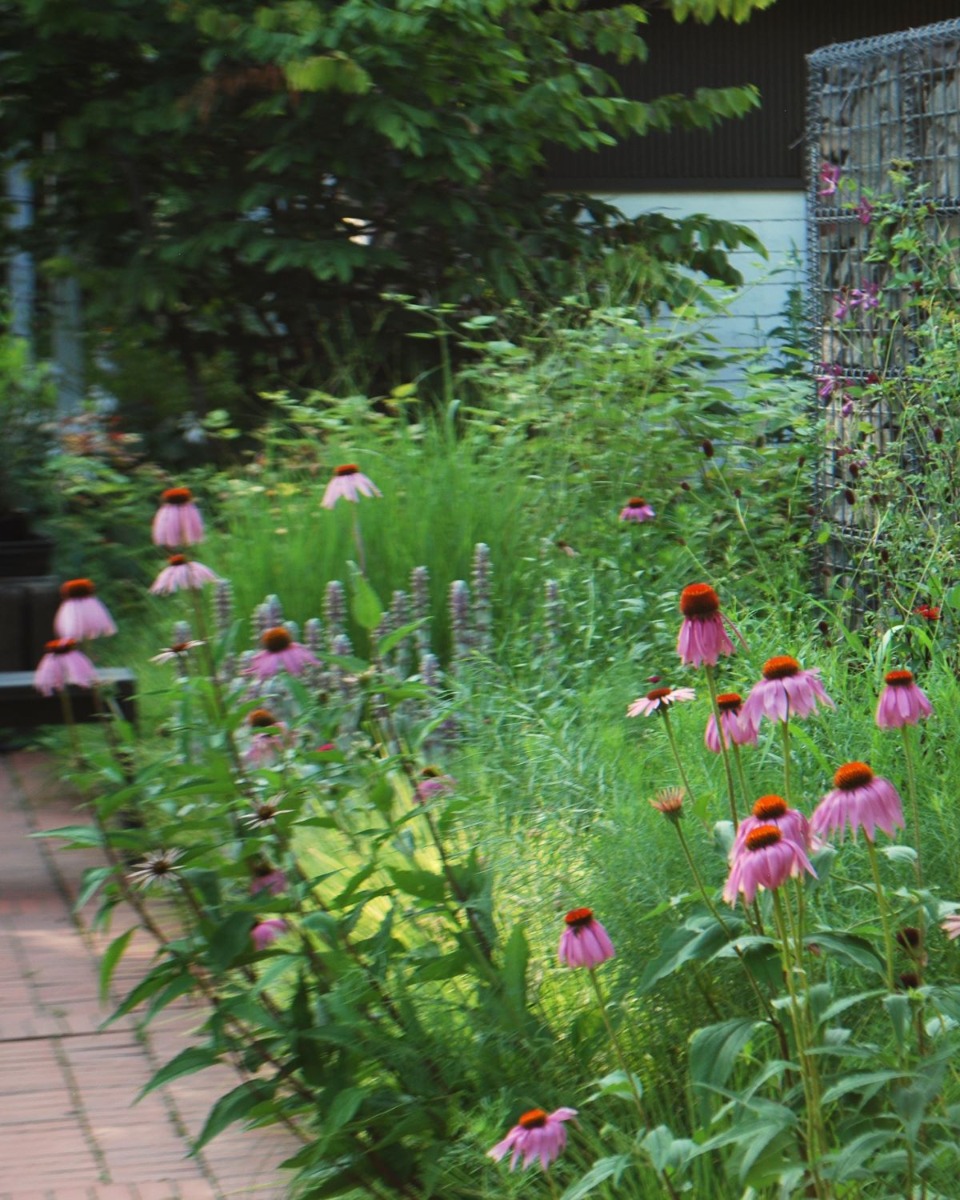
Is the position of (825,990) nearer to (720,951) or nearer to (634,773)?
(720,951)

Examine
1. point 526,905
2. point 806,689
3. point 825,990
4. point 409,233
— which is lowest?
point 526,905

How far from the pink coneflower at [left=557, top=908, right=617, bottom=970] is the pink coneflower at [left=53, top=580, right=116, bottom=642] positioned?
1.03 metres

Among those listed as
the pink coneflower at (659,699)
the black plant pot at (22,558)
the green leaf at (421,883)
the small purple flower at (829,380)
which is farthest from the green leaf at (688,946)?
the black plant pot at (22,558)

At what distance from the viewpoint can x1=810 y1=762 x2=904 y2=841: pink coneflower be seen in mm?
1888

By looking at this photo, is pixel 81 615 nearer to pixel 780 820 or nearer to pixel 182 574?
pixel 182 574

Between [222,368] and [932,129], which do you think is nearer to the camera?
[932,129]

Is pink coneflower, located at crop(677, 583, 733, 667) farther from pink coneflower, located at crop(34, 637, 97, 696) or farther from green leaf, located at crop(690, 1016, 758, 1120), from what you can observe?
pink coneflower, located at crop(34, 637, 97, 696)

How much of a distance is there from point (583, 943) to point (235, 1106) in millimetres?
739

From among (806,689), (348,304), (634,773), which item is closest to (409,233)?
(348,304)

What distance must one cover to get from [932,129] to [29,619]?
145 inches

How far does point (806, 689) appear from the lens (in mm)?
2096

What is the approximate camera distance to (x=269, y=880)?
8.78ft

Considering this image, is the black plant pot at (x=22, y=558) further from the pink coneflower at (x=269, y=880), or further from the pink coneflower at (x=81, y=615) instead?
the pink coneflower at (x=269, y=880)

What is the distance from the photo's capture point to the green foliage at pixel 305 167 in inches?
304
